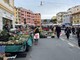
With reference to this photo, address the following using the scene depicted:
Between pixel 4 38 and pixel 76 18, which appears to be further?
pixel 76 18

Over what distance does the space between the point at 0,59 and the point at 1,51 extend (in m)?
1.13

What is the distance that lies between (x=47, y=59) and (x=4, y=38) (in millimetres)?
4296

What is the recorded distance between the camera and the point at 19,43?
15.4 m

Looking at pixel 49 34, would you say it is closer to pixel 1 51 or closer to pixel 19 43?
pixel 19 43

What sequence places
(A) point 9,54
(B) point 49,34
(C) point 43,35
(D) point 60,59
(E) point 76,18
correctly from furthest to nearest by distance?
1. (E) point 76,18
2. (B) point 49,34
3. (C) point 43,35
4. (A) point 9,54
5. (D) point 60,59

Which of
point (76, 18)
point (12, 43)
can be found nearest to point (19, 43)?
point (12, 43)

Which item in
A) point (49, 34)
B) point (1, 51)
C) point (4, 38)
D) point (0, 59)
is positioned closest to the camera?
point (0, 59)

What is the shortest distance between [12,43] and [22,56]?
0.93 meters

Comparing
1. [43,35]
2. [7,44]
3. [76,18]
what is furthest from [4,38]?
[76,18]

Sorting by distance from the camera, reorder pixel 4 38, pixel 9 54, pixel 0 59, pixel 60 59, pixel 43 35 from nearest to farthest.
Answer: pixel 0 59 < pixel 60 59 < pixel 9 54 < pixel 4 38 < pixel 43 35

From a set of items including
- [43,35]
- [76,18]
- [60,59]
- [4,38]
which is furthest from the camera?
[76,18]

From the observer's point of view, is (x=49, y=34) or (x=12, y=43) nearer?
(x=12, y=43)

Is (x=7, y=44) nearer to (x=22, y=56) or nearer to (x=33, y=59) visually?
(x=22, y=56)

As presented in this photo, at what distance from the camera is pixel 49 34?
4072cm
